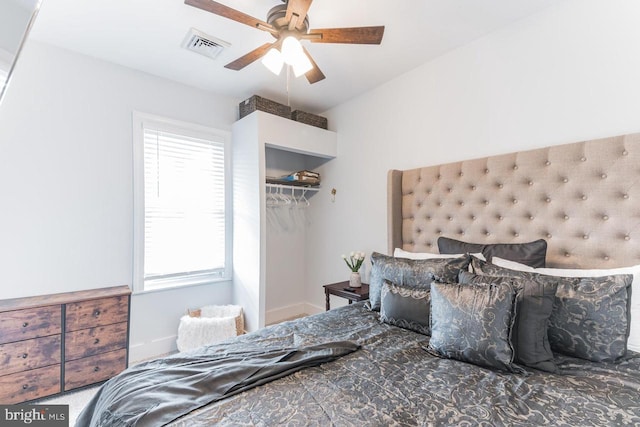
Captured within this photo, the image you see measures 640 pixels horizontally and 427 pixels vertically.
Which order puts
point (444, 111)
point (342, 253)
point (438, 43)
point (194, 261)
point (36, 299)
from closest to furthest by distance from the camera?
point (36, 299), point (438, 43), point (444, 111), point (194, 261), point (342, 253)

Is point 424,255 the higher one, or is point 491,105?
point 491,105

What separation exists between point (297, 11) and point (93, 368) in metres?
2.79

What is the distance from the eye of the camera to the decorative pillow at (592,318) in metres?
1.26

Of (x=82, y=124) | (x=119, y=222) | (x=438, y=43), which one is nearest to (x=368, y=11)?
(x=438, y=43)

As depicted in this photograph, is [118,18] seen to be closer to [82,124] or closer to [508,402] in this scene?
[82,124]

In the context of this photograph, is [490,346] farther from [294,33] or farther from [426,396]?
[294,33]

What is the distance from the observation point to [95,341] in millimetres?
2143

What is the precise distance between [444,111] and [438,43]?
0.53 metres

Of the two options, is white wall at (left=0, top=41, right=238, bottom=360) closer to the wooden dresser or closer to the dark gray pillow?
the wooden dresser

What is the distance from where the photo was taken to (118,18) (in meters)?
1.98

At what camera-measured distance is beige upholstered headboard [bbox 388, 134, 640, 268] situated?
5.25 feet

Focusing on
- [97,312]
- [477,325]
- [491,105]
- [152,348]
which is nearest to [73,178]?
[97,312]

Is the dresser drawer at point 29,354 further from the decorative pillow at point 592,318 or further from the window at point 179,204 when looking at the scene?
the decorative pillow at point 592,318

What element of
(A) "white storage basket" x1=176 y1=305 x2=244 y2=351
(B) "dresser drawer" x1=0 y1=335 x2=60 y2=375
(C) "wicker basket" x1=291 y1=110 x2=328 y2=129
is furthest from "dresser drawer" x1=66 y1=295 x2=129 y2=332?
(C) "wicker basket" x1=291 y1=110 x2=328 y2=129
